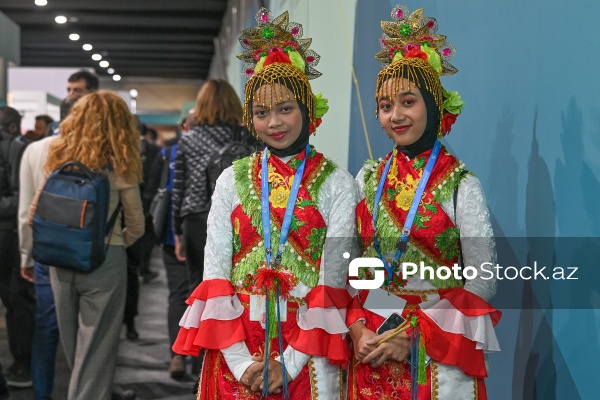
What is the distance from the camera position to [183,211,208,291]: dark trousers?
14.6 ft

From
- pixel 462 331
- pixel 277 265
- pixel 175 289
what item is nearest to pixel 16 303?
pixel 175 289

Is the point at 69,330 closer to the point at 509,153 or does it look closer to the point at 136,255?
the point at 136,255

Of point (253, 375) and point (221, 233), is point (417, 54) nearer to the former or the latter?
point (221, 233)

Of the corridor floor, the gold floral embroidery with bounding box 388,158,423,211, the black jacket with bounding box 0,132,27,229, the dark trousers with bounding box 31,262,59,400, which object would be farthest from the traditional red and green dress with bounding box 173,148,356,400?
the black jacket with bounding box 0,132,27,229

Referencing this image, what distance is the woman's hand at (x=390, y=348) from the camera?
232cm

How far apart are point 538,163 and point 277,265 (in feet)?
2.65

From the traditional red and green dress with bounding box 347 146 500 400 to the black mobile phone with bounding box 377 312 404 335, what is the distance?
0.08 feet

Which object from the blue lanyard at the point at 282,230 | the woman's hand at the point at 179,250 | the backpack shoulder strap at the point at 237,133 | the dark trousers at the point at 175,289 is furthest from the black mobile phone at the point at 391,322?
the dark trousers at the point at 175,289

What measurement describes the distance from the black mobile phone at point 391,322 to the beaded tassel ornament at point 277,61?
24.1 inches

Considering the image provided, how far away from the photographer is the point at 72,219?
372 cm

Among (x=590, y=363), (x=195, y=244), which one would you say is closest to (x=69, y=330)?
(x=195, y=244)

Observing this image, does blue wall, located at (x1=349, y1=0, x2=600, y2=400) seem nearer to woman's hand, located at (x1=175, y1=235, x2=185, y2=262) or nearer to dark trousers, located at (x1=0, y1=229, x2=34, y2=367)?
woman's hand, located at (x1=175, y1=235, x2=185, y2=262)

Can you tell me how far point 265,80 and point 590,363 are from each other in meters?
1.14

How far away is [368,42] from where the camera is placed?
4141mm
